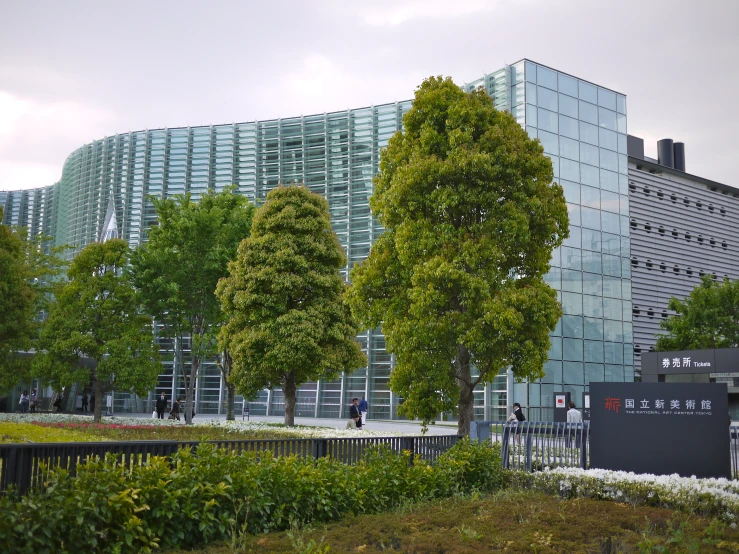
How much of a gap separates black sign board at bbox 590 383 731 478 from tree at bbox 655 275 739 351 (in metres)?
34.2

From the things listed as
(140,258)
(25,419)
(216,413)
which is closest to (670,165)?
(216,413)

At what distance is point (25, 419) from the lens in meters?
28.3

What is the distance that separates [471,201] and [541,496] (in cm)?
806

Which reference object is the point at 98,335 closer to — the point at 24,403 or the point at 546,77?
the point at 24,403

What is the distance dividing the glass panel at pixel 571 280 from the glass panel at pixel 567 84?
1052 centimetres

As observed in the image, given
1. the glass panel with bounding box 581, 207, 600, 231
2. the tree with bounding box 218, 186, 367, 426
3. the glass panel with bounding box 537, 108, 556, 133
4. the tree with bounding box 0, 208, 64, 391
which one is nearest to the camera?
the tree with bounding box 218, 186, 367, 426

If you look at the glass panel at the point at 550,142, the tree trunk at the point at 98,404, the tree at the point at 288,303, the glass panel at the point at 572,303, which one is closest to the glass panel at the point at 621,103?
the glass panel at the point at 550,142

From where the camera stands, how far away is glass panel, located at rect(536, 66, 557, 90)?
135 feet

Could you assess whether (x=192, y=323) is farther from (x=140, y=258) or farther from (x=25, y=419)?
(x=25, y=419)

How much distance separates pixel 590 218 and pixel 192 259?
23.3 metres

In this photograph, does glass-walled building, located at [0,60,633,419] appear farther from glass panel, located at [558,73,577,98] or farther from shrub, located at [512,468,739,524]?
shrub, located at [512,468,739,524]

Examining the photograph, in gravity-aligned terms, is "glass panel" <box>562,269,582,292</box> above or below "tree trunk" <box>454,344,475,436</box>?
above

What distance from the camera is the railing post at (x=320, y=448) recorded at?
1085cm

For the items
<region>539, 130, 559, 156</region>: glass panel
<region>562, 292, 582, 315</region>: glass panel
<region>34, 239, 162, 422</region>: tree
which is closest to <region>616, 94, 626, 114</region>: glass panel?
<region>539, 130, 559, 156</region>: glass panel
